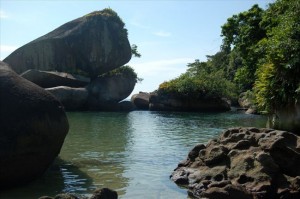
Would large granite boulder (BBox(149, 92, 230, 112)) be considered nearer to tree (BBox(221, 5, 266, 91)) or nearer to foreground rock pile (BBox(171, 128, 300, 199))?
tree (BBox(221, 5, 266, 91))

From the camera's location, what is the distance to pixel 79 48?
4334 cm

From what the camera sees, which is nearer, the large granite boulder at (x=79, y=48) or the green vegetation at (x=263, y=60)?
the green vegetation at (x=263, y=60)

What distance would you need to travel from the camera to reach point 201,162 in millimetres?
10359

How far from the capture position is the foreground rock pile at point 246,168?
821cm

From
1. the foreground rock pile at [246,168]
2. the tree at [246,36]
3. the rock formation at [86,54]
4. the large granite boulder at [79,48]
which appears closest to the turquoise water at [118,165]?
the foreground rock pile at [246,168]

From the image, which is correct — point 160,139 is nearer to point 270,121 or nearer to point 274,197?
point 270,121

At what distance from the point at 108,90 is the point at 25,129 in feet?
114

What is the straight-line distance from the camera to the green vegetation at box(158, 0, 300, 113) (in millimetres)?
14922

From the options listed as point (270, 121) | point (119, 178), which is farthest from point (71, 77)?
point (119, 178)

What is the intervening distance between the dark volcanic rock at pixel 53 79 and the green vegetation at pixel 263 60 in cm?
870

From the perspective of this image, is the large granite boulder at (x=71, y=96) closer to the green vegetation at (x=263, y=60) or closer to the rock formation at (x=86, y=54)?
the rock formation at (x=86, y=54)

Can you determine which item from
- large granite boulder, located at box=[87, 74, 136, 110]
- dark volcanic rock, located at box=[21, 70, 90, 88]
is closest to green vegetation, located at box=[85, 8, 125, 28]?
large granite boulder, located at box=[87, 74, 136, 110]

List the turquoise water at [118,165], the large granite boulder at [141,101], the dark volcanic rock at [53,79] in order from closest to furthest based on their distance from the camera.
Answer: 1. the turquoise water at [118,165]
2. the dark volcanic rock at [53,79]
3. the large granite boulder at [141,101]

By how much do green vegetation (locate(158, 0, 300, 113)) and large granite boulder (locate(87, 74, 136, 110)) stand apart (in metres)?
4.43
